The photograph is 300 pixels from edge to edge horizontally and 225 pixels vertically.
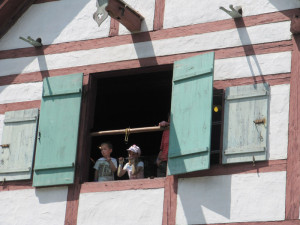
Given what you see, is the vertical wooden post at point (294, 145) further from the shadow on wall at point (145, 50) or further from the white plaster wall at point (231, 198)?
the shadow on wall at point (145, 50)

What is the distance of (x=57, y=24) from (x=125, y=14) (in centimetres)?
155

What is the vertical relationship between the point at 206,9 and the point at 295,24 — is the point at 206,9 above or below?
above

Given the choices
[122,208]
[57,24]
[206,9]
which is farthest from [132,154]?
[57,24]

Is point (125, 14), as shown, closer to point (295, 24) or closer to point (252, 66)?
point (252, 66)

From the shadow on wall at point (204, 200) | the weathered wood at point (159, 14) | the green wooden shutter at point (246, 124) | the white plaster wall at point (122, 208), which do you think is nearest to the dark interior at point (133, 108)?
the weathered wood at point (159, 14)

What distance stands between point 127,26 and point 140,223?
3106 millimetres

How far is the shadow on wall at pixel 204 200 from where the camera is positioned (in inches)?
587

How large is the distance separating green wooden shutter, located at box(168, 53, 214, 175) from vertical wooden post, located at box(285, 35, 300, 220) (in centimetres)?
112

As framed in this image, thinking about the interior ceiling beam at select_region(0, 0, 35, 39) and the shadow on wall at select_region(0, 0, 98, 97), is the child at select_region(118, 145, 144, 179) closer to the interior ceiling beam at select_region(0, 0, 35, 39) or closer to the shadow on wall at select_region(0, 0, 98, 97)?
the shadow on wall at select_region(0, 0, 98, 97)

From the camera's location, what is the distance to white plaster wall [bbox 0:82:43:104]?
17156 millimetres

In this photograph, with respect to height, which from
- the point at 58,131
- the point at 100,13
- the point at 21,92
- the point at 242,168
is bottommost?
the point at 242,168

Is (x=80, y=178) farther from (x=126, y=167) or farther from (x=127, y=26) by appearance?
(x=127, y=26)

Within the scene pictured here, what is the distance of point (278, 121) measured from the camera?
1509 cm

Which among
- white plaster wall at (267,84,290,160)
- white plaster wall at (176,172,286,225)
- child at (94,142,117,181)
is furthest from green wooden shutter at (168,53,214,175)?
child at (94,142,117,181)
